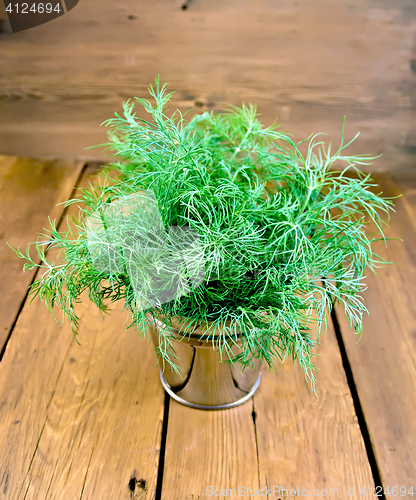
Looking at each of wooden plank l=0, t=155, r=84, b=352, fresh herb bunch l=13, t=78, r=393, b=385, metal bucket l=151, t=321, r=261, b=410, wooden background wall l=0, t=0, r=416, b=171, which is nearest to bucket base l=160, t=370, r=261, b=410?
metal bucket l=151, t=321, r=261, b=410

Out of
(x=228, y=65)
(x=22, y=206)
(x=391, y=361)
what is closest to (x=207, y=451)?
(x=391, y=361)

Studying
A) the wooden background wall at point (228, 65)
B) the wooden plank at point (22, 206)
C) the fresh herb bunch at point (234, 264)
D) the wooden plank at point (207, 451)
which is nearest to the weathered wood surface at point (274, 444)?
the wooden plank at point (207, 451)

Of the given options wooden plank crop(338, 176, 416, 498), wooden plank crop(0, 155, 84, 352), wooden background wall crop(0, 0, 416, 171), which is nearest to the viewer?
wooden plank crop(338, 176, 416, 498)

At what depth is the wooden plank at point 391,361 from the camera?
0.51 m

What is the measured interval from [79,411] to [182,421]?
0.14m

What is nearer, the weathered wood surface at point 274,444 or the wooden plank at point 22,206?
the weathered wood surface at point 274,444

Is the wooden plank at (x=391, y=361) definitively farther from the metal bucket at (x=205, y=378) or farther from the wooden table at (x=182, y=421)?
the metal bucket at (x=205, y=378)

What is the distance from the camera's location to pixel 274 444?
515 millimetres

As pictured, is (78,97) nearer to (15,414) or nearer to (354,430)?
(15,414)

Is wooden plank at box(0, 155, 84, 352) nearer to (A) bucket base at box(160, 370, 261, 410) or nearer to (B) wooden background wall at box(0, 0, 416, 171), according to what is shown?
(B) wooden background wall at box(0, 0, 416, 171)

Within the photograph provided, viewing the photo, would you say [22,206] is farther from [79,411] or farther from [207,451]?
[207,451]

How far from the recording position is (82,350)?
0.61 m

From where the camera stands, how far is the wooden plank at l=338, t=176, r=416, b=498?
0.51m

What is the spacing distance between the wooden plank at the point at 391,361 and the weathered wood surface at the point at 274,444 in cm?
3
